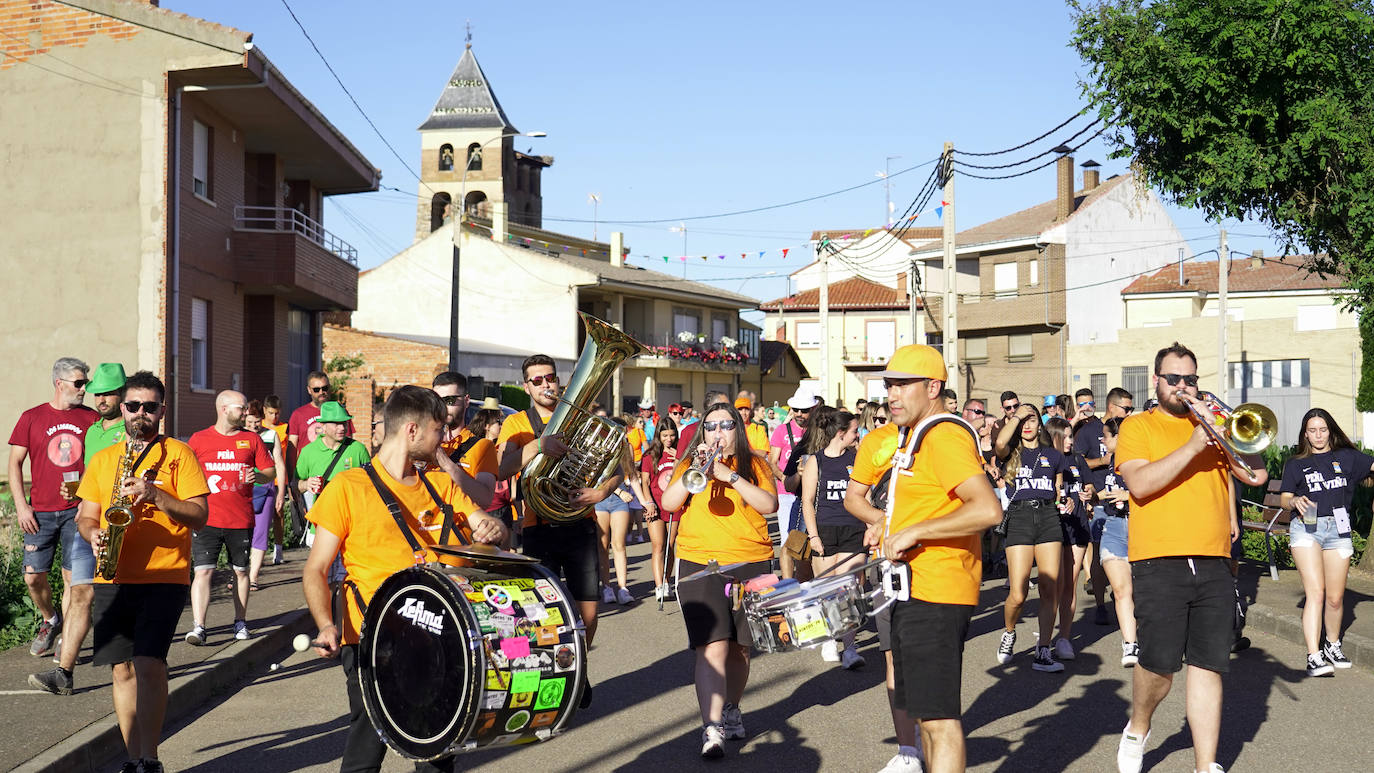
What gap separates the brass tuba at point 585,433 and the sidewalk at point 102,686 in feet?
8.44

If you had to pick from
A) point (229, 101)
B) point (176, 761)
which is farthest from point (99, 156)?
point (176, 761)

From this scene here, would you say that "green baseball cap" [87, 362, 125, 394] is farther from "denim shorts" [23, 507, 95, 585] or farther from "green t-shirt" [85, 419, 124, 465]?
"denim shorts" [23, 507, 95, 585]

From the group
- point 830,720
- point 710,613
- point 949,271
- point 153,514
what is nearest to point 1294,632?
point 830,720

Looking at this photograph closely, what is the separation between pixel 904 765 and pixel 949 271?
18498 mm

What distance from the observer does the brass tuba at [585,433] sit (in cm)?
704

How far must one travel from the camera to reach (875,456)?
5.66m

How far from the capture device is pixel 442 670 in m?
4.24

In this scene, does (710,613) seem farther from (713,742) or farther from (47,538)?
(47,538)

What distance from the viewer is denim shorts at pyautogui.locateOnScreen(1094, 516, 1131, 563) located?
9.41m

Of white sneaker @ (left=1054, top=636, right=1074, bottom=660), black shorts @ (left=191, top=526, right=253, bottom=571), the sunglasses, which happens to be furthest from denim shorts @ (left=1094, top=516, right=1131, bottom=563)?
black shorts @ (left=191, top=526, right=253, bottom=571)

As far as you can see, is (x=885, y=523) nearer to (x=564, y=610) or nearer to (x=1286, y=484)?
(x=564, y=610)

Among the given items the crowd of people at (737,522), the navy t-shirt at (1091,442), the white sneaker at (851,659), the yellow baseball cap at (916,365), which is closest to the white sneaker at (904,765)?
the crowd of people at (737,522)

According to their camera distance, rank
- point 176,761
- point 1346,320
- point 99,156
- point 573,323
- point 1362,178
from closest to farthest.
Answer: point 176,761 < point 1362,178 < point 99,156 < point 1346,320 < point 573,323

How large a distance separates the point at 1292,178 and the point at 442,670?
12.3 meters
